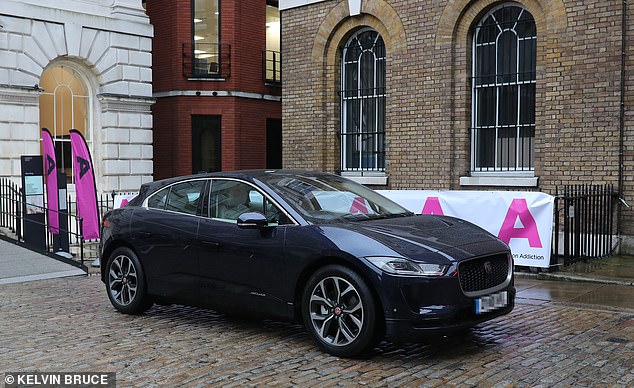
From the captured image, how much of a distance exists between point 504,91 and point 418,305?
27.9ft

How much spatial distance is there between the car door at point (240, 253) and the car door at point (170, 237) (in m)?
0.19

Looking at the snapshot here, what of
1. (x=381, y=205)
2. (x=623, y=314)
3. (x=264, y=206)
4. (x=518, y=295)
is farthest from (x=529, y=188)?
(x=264, y=206)

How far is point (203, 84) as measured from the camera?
2269cm

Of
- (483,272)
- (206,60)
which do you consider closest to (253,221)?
(483,272)

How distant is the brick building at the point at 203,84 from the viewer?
22.6 m

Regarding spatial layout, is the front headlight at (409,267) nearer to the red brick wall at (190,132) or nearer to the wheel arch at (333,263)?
the wheel arch at (333,263)

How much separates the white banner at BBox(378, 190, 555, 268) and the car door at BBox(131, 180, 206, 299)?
16.3 ft

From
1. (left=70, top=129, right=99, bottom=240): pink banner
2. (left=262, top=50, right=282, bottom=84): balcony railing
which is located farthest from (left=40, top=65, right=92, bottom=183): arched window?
(left=70, top=129, right=99, bottom=240): pink banner

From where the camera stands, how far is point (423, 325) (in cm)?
555

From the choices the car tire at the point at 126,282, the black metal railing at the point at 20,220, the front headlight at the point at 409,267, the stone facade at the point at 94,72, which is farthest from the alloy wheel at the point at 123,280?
the stone facade at the point at 94,72

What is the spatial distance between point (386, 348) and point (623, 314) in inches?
112

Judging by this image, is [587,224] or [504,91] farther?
[504,91]

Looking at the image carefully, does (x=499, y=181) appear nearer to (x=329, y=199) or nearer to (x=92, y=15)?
(x=329, y=199)

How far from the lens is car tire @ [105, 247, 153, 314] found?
761 cm
